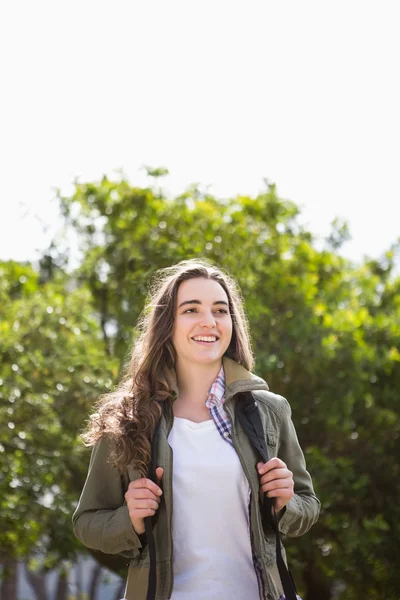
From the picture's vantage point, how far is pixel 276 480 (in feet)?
9.64

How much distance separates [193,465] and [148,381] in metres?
0.41

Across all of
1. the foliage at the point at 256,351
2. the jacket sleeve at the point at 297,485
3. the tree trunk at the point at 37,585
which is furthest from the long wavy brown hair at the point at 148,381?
the tree trunk at the point at 37,585

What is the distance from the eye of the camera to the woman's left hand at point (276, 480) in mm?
2932

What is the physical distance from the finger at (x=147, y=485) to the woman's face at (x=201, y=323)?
1.69 feet

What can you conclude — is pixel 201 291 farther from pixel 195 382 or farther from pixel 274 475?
pixel 274 475

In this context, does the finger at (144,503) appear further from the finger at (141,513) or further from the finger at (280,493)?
the finger at (280,493)

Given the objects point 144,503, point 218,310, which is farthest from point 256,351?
point 144,503

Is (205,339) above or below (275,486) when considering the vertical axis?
above

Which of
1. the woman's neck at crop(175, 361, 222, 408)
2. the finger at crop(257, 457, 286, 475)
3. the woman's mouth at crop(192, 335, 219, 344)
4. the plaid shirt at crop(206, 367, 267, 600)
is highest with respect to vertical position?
the woman's mouth at crop(192, 335, 219, 344)

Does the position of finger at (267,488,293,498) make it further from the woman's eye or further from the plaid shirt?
the woman's eye

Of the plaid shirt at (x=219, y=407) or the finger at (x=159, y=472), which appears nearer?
the finger at (x=159, y=472)

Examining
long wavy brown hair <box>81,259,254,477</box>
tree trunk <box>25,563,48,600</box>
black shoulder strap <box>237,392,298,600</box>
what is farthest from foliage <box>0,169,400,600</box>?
tree trunk <box>25,563,48,600</box>

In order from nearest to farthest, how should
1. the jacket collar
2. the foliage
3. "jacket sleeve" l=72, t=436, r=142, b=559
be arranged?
"jacket sleeve" l=72, t=436, r=142, b=559 → the jacket collar → the foliage

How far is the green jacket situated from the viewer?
9.65ft
